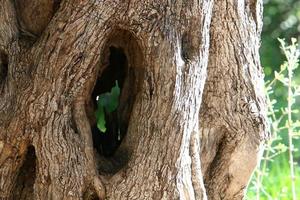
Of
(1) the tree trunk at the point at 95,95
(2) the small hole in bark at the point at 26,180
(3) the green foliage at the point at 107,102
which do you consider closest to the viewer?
(1) the tree trunk at the point at 95,95

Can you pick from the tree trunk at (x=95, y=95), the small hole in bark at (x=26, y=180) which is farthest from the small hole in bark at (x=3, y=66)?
the small hole in bark at (x=26, y=180)

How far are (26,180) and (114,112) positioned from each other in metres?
0.33

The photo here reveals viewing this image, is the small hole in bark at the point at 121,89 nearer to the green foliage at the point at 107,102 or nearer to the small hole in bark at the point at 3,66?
the green foliage at the point at 107,102

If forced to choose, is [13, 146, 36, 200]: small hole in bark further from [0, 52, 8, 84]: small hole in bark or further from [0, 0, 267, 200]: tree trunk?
[0, 52, 8, 84]: small hole in bark

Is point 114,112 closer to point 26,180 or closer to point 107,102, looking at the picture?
point 107,102

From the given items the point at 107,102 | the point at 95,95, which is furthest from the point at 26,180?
the point at 107,102

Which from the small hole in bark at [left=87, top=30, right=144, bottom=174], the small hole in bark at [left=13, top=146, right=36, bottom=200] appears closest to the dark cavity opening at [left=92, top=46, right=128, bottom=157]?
the small hole in bark at [left=87, top=30, right=144, bottom=174]

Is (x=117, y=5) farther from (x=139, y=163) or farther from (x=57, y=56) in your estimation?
(x=139, y=163)

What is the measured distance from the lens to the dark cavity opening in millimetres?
2355

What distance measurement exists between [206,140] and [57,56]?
580mm

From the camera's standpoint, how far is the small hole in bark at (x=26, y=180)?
228cm

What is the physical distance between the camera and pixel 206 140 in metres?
2.48

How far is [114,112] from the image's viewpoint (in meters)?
2.44

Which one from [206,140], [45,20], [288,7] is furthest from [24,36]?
[288,7]
